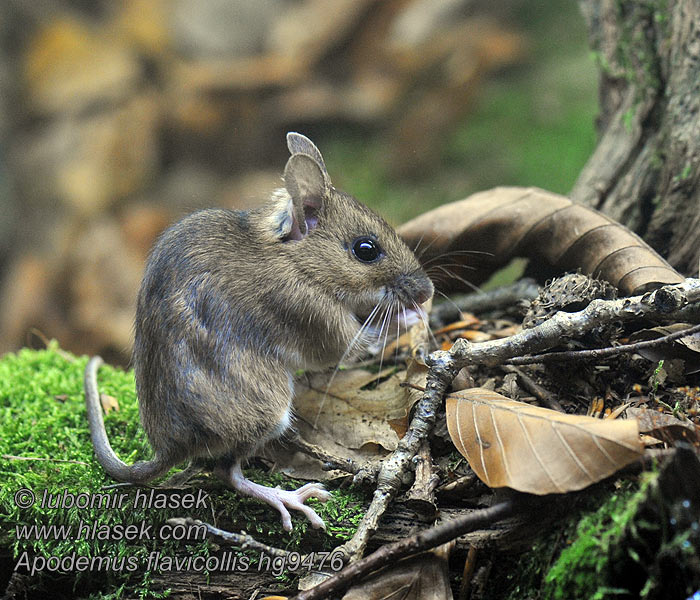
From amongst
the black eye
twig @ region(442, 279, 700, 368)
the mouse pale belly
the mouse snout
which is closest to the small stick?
twig @ region(442, 279, 700, 368)

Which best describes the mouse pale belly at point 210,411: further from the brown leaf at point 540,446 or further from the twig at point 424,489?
the brown leaf at point 540,446

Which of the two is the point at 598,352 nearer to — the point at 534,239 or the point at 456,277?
the point at 534,239

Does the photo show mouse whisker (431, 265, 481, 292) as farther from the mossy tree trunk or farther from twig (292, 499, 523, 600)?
twig (292, 499, 523, 600)

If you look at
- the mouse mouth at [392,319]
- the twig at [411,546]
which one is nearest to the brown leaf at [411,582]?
the twig at [411,546]

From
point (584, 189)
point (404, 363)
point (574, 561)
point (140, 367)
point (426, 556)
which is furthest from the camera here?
point (584, 189)

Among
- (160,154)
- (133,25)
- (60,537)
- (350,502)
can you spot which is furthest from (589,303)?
(133,25)

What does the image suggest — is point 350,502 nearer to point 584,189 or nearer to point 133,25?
point 584,189

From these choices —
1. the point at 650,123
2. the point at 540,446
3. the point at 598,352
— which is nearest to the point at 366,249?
the point at 598,352
